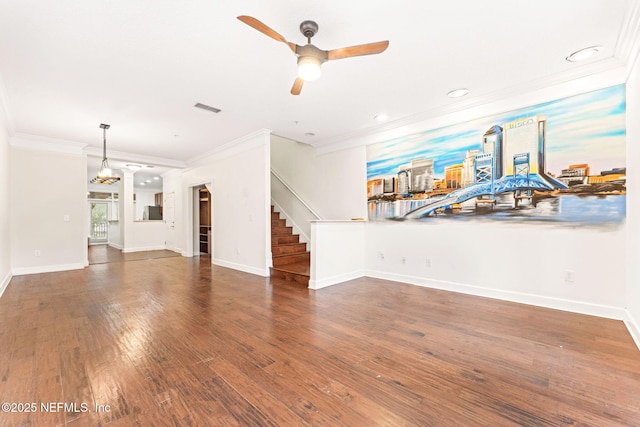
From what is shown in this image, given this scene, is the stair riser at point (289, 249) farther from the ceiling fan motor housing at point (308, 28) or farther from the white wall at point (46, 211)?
the white wall at point (46, 211)

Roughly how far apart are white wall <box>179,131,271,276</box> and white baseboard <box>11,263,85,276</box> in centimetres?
282

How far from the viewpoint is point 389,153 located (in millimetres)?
4855

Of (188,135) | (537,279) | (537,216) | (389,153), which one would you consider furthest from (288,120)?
(537,279)

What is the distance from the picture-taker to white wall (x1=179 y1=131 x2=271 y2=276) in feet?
17.2

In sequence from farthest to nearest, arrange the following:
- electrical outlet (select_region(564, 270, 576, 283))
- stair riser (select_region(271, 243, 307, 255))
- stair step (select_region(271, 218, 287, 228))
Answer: stair step (select_region(271, 218, 287, 228)) < stair riser (select_region(271, 243, 307, 255)) < electrical outlet (select_region(564, 270, 576, 283))

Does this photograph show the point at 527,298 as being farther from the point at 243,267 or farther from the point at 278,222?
the point at 278,222

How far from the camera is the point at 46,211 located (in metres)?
5.73

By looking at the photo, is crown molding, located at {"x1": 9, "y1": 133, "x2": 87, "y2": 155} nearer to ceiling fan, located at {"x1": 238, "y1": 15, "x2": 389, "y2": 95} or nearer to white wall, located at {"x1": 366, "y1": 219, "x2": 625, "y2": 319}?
ceiling fan, located at {"x1": 238, "y1": 15, "x2": 389, "y2": 95}

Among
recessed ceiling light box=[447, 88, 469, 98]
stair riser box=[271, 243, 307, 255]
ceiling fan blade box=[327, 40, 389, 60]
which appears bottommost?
stair riser box=[271, 243, 307, 255]

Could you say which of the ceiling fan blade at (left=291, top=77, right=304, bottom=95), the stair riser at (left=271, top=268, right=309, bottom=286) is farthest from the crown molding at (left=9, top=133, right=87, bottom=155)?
the ceiling fan blade at (left=291, top=77, right=304, bottom=95)

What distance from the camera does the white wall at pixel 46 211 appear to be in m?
5.42

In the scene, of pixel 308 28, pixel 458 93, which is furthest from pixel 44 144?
pixel 458 93

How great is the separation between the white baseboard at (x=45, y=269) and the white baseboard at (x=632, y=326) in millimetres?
8761

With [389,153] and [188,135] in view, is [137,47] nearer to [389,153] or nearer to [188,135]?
[188,135]
